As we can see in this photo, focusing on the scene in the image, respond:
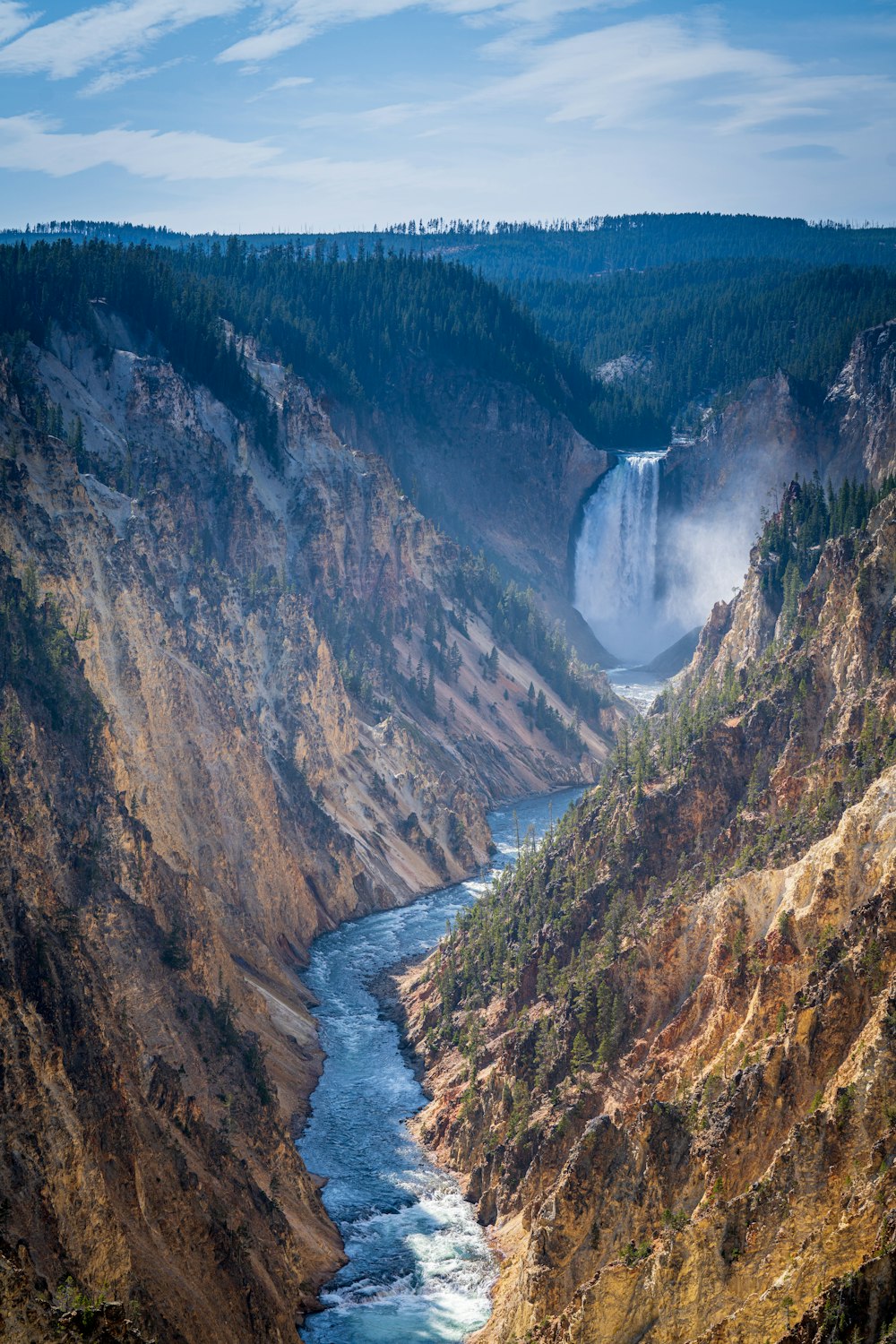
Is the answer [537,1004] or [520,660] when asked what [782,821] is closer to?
[537,1004]

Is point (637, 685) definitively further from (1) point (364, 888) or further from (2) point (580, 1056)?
(2) point (580, 1056)

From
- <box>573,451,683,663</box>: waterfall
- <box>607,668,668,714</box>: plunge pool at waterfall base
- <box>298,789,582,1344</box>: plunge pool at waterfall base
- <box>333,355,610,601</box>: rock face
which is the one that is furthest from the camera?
<box>573,451,683,663</box>: waterfall

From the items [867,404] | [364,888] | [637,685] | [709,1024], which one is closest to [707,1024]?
[709,1024]

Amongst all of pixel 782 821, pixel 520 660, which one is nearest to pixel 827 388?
pixel 520 660

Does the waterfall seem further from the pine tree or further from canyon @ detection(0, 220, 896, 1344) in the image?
the pine tree

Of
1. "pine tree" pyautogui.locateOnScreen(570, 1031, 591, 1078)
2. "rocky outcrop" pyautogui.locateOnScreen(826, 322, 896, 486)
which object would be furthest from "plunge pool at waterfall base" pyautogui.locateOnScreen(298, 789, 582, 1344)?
"rocky outcrop" pyautogui.locateOnScreen(826, 322, 896, 486)

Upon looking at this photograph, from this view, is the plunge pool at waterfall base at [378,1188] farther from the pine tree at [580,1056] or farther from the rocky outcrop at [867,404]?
the rocky outcrop at [867,404]
